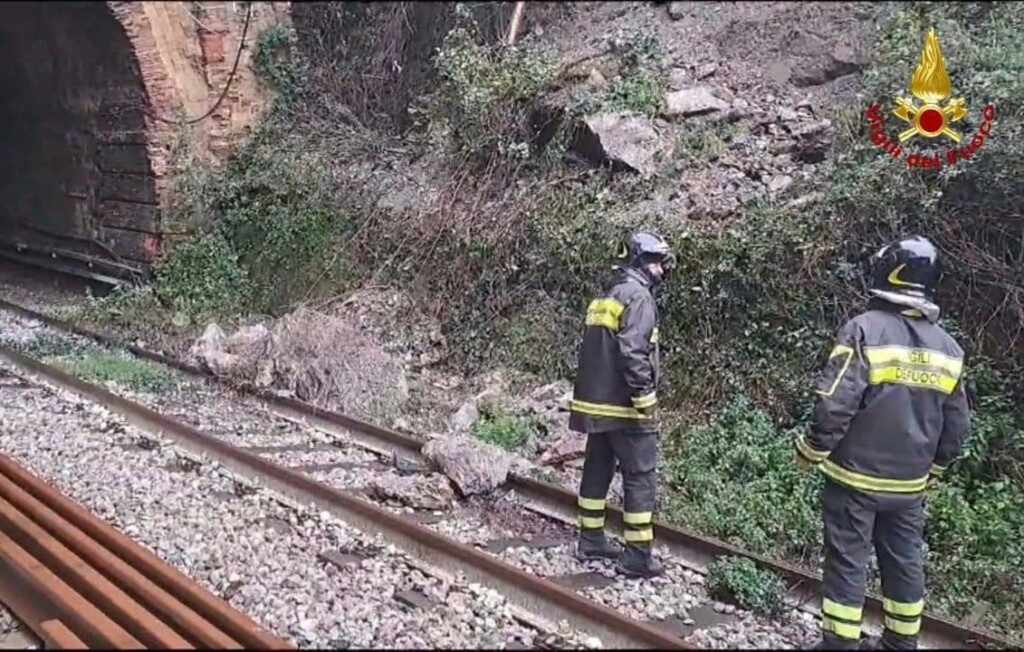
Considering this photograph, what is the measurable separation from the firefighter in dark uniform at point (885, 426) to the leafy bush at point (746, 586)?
77 cm

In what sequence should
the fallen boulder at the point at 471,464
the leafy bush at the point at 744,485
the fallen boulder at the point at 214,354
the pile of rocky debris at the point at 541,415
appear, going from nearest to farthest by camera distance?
the leafy bush at the point at 744,485 < the fallen boulder at the point at 471,464 < the pile of rocky debris at the point at 541,415 < the fallen boulder at the point at 214,354

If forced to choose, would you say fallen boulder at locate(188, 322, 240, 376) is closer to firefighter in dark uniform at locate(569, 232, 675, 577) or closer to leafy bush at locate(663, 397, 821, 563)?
leafy bush at locate(663, 397, 821, 563)

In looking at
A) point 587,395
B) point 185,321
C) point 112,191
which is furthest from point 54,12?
point 587,395

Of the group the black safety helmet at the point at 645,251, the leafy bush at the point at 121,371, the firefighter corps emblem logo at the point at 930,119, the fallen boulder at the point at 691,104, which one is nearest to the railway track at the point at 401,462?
the leafy bush at the point at 121,371

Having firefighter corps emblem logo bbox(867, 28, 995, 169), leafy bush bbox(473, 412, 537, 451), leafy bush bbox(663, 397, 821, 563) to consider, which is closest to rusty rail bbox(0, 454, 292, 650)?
leafy bush bbox(663, 397, 821, 563)

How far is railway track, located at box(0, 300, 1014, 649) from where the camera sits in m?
5.09

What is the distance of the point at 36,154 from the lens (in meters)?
18.2

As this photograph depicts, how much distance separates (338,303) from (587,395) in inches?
274

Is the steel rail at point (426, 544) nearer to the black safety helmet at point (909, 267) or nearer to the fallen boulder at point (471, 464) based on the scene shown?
the fallen boulder at point (471, 464)

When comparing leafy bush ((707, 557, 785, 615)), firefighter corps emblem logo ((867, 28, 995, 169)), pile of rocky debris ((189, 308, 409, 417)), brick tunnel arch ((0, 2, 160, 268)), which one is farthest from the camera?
brick tunnel arch ((0, 2, 160, 268))

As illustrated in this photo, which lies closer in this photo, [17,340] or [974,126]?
[974,126]

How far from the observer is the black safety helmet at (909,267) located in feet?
14.4

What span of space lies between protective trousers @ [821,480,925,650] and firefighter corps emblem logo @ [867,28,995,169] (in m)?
4.29

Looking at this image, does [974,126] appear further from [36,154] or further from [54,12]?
[36,154]
